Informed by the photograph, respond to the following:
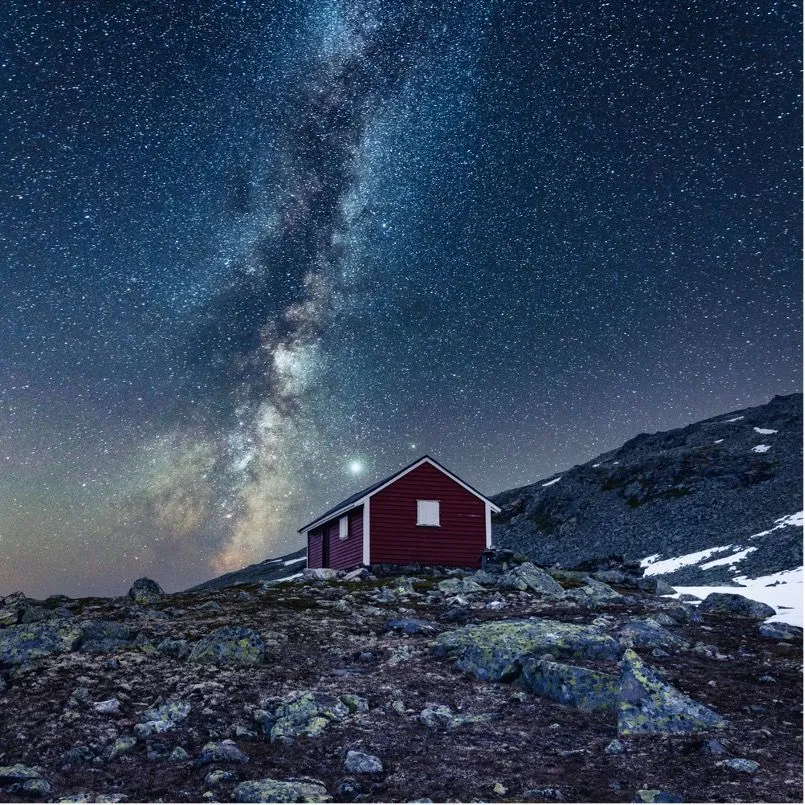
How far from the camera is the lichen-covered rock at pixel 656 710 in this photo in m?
9.87

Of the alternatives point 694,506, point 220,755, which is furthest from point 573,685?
point 694,506

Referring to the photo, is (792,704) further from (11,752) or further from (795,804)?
(11,752)

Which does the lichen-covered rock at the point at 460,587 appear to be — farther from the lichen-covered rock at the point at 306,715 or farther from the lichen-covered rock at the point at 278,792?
the lichen-covered rock at the point at 278,792

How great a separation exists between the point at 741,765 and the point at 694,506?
7925 cm

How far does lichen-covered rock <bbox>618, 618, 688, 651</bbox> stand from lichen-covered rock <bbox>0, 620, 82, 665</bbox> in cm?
1087

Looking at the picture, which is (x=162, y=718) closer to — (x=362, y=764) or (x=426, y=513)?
(x=362, y=764)

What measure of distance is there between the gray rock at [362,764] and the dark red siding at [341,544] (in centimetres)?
2589

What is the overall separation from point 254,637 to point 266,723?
12.4ft

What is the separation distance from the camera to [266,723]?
10.1 meters

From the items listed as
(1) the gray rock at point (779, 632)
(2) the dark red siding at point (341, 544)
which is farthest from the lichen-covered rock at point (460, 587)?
(2) the dark red siding at point (341, 544)

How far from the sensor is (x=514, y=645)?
1311 centimetres

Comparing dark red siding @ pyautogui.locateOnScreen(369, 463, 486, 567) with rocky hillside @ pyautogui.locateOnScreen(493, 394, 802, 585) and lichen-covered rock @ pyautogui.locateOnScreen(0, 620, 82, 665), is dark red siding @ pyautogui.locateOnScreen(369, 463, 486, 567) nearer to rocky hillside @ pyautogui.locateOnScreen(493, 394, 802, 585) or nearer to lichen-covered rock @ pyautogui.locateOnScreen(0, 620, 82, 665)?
lichen-covered rock @ pyautogui.locateOnScreen(0, 620, 82, 665)

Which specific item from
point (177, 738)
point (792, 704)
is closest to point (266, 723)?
point (177, 738)

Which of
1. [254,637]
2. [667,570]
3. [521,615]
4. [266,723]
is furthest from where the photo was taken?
[667,570]
